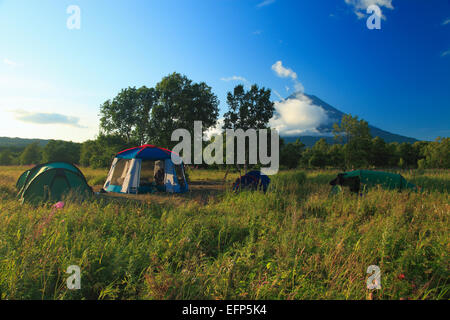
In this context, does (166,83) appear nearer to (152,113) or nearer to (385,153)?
(152,113)

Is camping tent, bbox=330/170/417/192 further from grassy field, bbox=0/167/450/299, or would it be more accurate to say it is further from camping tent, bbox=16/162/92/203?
camping tent, bbox=16/162/92/203

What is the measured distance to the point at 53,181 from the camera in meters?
8.10

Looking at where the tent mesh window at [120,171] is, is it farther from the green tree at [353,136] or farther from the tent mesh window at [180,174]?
the green tree at [353,136]

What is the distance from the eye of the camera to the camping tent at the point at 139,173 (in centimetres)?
1091

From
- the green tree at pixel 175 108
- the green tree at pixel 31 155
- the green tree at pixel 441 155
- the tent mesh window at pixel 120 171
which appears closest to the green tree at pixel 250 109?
the green tree at pixel 175 108

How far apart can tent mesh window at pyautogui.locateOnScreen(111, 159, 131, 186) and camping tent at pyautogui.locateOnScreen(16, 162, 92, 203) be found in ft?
9.12

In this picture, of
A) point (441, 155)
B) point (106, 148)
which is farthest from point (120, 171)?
point (441, 155)

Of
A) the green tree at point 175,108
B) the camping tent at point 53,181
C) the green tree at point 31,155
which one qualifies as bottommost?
the camping tent at point 53,181

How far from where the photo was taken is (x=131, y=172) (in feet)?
35.8

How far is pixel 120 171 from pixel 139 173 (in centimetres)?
167

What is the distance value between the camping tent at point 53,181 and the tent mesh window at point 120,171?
9.12ft

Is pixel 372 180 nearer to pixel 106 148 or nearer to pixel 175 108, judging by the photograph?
pixel 175 108
